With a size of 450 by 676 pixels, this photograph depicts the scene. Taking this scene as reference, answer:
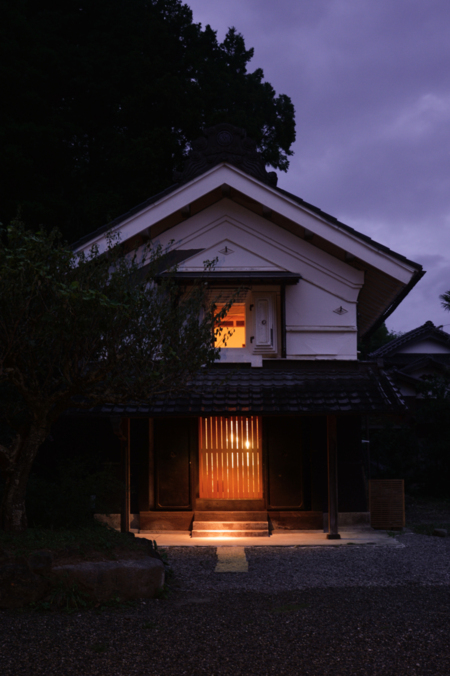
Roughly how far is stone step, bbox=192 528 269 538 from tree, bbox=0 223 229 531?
18.2 ft

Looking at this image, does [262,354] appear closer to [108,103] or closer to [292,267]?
[292,267]

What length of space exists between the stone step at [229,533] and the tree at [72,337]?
5542mm

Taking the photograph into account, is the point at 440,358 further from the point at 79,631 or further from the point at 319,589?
the point at 79,631

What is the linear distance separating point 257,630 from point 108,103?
26.8 metres

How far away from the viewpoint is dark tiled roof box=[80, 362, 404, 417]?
37.8ft

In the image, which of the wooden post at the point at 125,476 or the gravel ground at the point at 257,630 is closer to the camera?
the gravel ground at the point at 257,630

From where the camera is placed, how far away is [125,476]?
473 inches

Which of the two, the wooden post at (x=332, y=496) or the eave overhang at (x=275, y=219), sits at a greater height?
the eave overhang at (x=275, y=219)

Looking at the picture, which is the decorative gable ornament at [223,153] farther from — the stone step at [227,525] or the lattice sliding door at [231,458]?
the stone step at [227,525]

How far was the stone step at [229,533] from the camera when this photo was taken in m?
12.4

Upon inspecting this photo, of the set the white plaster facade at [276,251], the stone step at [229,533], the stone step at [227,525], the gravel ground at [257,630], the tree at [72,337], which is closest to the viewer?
the gravel ground at [257,630]

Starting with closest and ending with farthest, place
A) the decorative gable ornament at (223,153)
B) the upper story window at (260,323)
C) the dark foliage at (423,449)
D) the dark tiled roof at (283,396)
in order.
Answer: the dark tiled roof at (283,396)
the upper story window at (260,323)
the decorative gable ornament at (223,153)
the dark foliage at (423,449)

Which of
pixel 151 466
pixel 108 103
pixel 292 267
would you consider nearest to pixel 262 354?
pixel 292 267

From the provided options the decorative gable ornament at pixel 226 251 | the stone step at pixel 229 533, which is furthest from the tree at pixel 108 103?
the stone step at pixel 229 533
